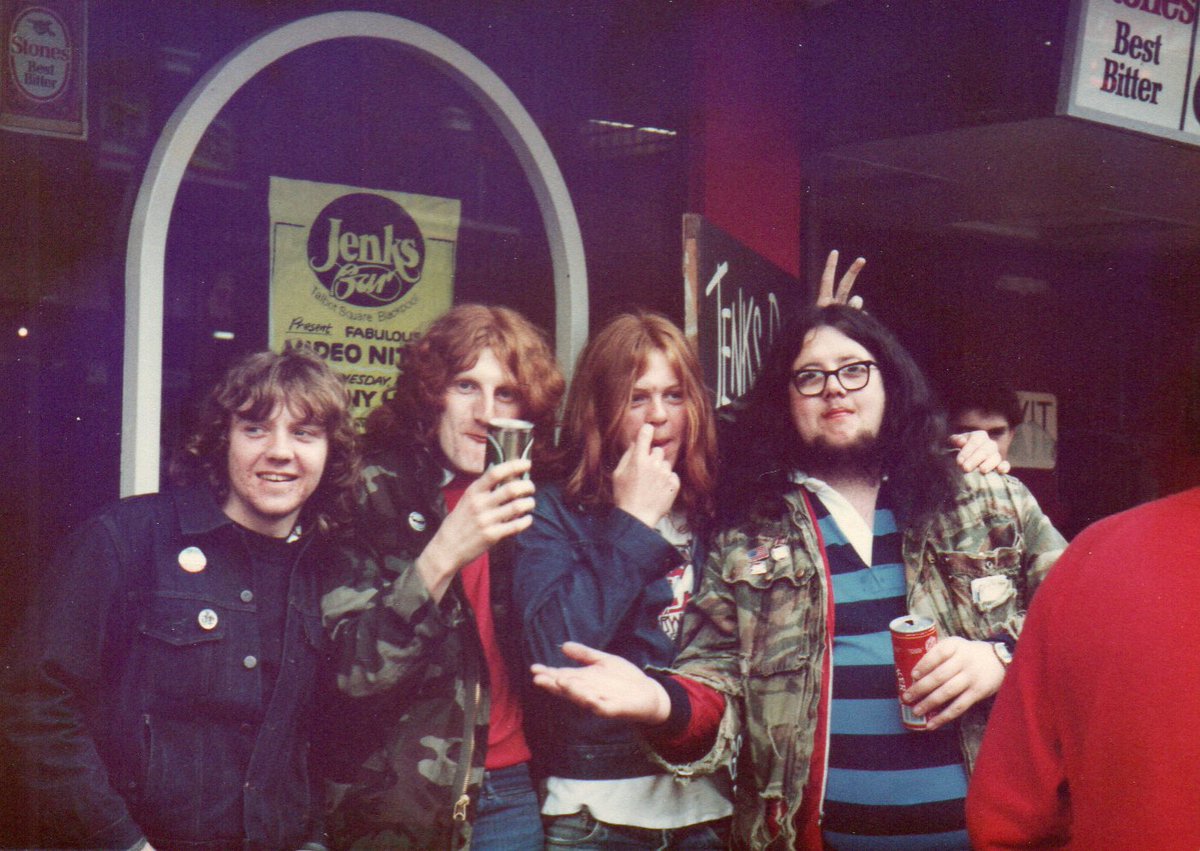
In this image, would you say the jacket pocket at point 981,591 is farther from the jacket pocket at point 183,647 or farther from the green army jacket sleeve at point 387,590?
the jacket pocket at point 183,647

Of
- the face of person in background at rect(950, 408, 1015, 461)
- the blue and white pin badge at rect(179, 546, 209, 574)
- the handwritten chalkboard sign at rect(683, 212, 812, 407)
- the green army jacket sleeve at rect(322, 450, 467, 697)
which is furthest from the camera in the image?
the face of person in background at rect(950, 408, 1015, 461)

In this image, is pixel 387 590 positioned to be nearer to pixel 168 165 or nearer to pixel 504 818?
pixel 504 818

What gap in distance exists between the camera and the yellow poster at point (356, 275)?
3.21 m

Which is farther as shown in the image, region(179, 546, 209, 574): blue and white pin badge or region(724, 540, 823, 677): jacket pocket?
region(724, 540, 823, 677): jacket pocket

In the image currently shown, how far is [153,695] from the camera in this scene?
2803 mm

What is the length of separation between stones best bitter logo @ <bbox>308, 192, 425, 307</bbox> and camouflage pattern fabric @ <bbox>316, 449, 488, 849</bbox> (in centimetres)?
66

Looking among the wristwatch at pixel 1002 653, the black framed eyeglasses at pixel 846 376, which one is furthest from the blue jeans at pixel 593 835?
the black framed eyeglasses at pixel 846 376

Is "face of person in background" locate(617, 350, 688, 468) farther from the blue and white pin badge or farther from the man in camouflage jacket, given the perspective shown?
the blue and white pin badge

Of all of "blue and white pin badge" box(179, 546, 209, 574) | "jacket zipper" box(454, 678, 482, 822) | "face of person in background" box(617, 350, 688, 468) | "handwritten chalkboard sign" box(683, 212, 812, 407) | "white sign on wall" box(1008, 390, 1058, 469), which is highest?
"handwritten chalkboard sign" box(683, 212, 812, 407)

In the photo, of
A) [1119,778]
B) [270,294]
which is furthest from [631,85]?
[1119,778]

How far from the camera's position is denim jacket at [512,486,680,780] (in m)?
3.12

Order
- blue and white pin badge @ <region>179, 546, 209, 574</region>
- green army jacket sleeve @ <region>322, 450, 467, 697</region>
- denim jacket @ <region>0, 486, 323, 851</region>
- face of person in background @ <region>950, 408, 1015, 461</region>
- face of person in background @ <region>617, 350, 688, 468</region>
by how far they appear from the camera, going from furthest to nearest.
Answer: face of person in background @ <region>950, 408, 1015, 461</region> → face of person in background @ <region>617, 350, 688, 468</region> → green army jacket sleeve @ <region>322, 450, 467, 697</region> → blue and white pin badge @ <region>179, 546, 209, 574</region> → denim jacket @ <region>0, 486, 323, 851</region>

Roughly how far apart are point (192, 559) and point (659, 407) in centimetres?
125

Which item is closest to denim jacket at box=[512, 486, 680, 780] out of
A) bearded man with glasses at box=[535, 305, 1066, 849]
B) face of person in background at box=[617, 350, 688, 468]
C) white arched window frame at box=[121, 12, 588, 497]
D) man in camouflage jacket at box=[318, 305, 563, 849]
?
man in camouflage jacket at box=[318, 305, 563, 849]
